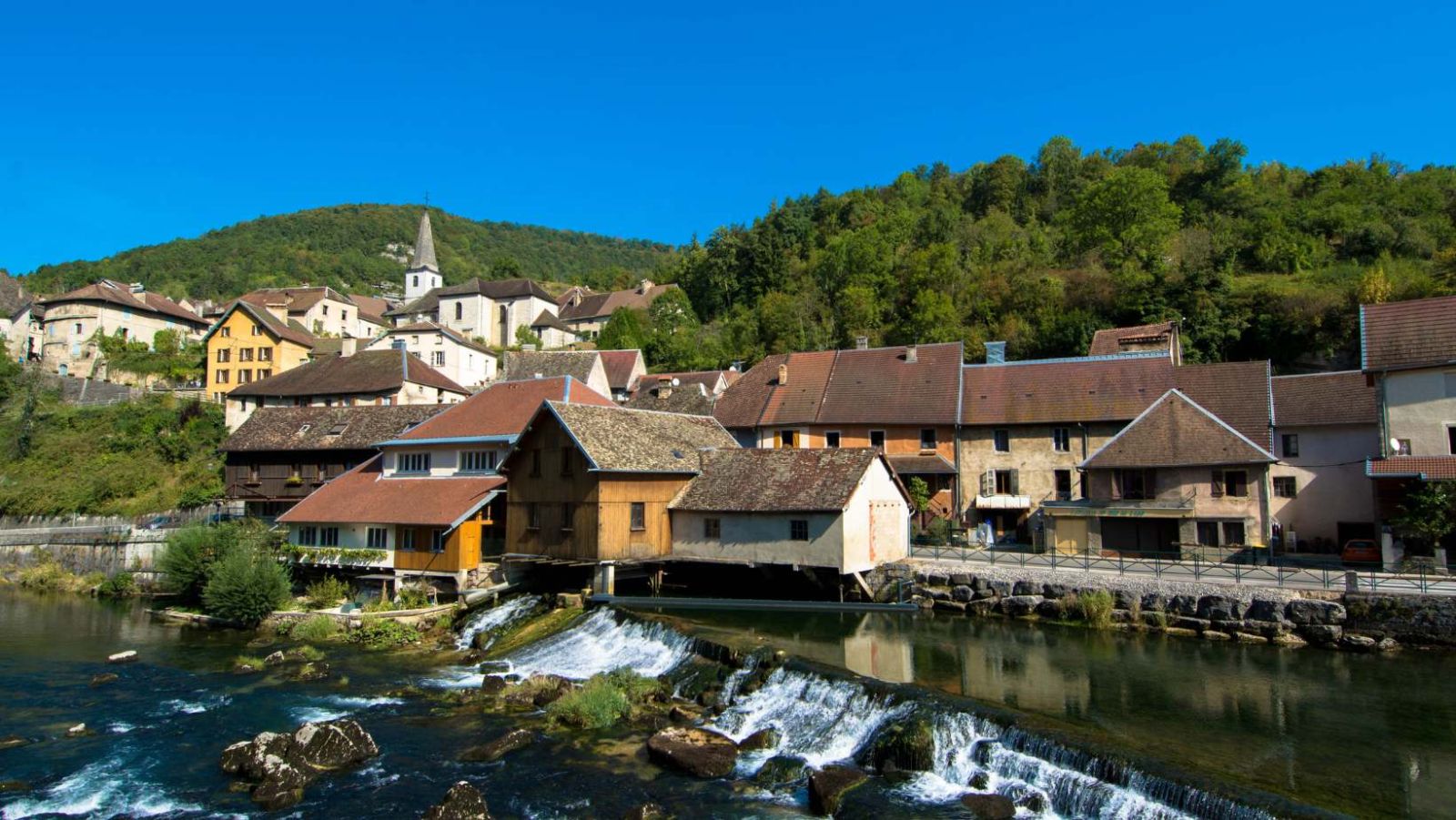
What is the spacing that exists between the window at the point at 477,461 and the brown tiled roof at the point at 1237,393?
33.0m

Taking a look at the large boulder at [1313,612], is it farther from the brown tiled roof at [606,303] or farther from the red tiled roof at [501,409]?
the brown tiled roof at [606,303]

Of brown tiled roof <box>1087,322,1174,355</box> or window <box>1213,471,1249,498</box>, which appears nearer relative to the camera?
window <box>1213,471,1249,498</box>

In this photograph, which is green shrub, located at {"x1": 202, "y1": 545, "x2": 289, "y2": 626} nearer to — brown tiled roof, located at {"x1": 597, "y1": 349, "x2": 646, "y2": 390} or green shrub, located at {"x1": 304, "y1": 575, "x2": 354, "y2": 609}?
green shrub, located at {"x1": 304, "y1": 575, "x2": 354, "y2": 609}

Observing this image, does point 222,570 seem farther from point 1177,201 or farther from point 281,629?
point 1177,201

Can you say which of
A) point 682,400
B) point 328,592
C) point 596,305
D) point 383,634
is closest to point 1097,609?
point 383,634

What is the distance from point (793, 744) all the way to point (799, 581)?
14.6 metres

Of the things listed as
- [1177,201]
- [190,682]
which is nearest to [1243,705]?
[190,682]

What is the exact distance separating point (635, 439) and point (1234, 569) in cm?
2258

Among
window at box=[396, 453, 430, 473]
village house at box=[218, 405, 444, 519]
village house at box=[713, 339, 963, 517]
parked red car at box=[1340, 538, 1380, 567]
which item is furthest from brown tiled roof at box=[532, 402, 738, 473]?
parked red car at box=[1340, 538, 1380, 567]

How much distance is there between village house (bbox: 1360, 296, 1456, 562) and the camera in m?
28.9

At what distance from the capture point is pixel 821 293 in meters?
75.8

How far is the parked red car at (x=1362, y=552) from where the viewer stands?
2973cm

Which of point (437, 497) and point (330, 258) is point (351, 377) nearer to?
point (437, 497)

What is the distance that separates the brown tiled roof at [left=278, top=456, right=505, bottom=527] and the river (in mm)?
7351
